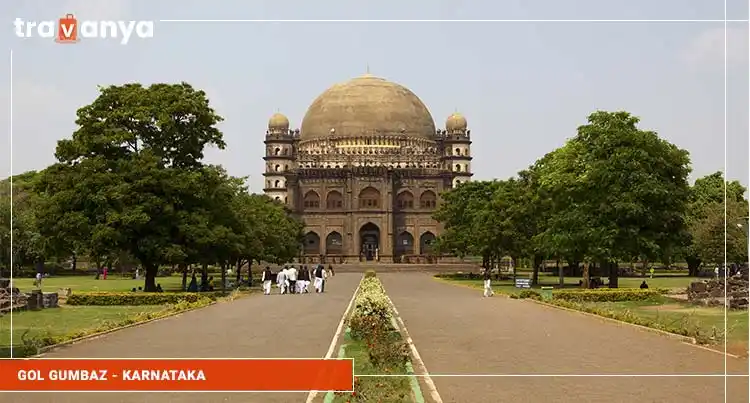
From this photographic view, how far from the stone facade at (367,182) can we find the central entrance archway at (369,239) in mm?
129

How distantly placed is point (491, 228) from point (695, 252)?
18450mm

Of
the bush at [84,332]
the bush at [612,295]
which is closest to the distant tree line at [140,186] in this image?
the bush at [84,332]

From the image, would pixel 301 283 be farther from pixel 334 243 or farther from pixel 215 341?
pixel 334 243

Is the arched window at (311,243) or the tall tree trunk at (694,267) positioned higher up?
the arched window at (311,243)

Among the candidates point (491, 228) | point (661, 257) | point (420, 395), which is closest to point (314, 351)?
point (420, 395)

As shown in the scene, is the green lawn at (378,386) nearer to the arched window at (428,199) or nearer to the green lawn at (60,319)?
the green lawn at (60,319)

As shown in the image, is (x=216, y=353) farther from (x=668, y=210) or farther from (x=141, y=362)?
(x=668, y=210)

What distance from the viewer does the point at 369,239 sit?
11338cm

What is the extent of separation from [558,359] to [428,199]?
98321 millimetres

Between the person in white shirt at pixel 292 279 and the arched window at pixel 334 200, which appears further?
the arched window at pixel 334 200

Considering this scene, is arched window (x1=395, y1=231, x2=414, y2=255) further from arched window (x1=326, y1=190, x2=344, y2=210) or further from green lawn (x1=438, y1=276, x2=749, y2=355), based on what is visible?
green lawn (x1=438, y1=276, x2=749, y2=355)

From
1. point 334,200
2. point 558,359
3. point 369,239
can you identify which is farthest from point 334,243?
point 558,359

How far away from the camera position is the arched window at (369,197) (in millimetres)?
113062

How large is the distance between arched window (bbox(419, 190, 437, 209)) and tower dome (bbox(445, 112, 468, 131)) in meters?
22.4
